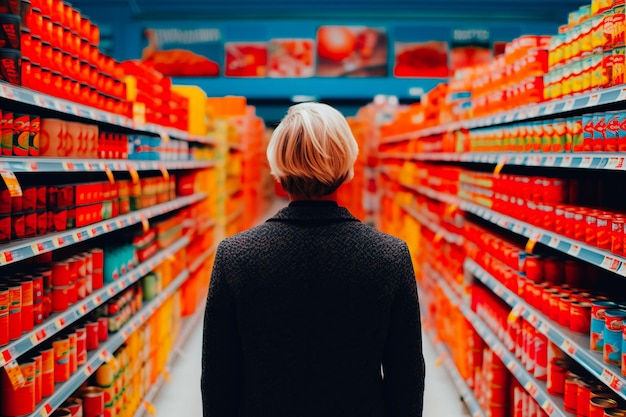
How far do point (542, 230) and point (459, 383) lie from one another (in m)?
1.87

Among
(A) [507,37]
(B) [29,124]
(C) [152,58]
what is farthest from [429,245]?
(C) [152,58]

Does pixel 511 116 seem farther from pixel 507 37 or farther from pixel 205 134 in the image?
pixel 507 37

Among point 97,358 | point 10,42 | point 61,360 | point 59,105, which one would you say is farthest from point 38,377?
point 10,42

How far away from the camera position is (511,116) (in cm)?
326

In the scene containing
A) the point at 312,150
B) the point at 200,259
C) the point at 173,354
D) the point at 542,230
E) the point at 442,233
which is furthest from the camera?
the point at 200,259

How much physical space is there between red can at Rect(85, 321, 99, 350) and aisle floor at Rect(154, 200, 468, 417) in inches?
43.9

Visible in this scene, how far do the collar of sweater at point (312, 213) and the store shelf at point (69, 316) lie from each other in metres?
1.13

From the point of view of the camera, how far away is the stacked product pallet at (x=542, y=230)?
2.30m

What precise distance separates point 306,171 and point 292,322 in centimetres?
38

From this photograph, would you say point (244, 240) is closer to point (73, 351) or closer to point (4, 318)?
point (4, 318)

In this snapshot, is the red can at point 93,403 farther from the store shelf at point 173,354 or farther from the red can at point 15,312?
the red can at point 15,312

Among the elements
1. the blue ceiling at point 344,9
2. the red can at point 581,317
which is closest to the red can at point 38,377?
the red can at point 581,317

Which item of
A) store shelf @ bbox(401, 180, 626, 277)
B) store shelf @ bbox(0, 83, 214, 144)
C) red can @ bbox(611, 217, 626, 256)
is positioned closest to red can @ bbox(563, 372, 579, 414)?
store shelf @ bbox(401, 180, 626, 277)

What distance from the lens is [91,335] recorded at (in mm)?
3135
